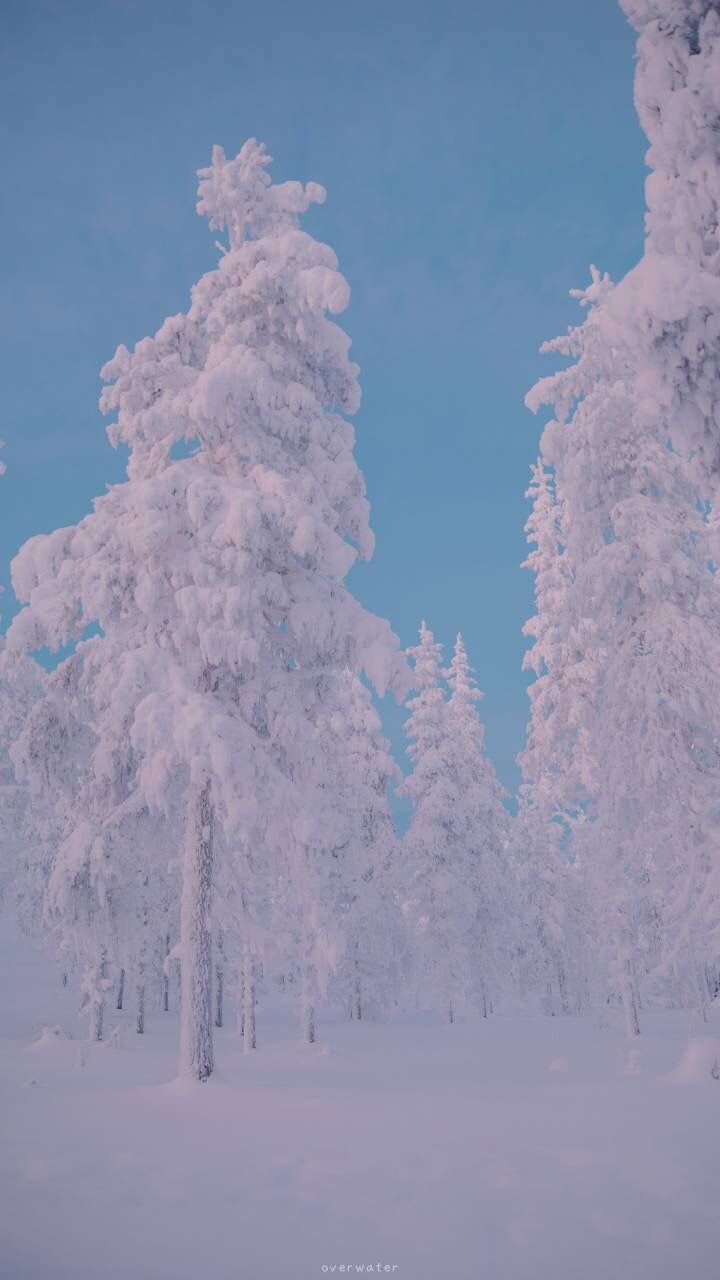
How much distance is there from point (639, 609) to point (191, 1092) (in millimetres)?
11818

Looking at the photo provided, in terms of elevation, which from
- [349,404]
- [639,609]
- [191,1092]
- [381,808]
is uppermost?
[349,404]

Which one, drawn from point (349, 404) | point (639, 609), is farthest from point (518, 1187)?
point (349, 404)

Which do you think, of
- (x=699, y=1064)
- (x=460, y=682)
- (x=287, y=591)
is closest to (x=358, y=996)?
(x=460, y=682)

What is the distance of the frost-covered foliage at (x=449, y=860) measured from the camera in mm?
27750

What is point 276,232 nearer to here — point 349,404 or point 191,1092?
point 349,404

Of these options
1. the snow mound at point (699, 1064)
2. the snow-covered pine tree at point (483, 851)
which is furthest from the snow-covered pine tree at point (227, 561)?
the snow-covered pine tree at point (483, 851)

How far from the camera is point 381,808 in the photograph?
2691 centimetres

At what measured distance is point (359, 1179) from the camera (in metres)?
6.06

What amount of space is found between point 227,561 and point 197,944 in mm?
5944

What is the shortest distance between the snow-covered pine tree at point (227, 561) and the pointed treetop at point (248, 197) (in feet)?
0.13

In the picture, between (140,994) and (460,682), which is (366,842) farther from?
(460,682)

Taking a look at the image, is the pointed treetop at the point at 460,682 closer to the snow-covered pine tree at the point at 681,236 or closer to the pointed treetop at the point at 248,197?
the pointed treetop at the point at 248,197

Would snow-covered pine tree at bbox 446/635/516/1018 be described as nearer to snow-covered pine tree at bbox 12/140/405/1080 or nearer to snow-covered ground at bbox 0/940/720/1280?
snow-covered ground at bbox 0/940/720/1280

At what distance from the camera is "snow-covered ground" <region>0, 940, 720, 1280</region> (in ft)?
15.2
